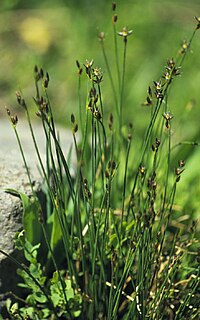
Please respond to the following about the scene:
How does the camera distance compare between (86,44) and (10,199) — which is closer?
(10,199)

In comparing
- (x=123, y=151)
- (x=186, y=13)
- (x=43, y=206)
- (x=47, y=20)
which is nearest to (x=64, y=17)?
(x=47, y=20)

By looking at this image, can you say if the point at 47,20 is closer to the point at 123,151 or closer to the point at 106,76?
the point at 106,76

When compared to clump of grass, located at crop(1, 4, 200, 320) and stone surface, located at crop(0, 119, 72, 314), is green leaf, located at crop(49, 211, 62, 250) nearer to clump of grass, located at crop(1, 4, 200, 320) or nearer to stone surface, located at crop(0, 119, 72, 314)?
clump of grass, located at crop(1, 4, 200, 320)

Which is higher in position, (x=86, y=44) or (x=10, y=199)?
(x=86, y=44)

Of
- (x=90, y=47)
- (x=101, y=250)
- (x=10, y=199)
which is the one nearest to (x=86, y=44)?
(x=90, y=47)

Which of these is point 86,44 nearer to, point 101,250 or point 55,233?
point 55,233

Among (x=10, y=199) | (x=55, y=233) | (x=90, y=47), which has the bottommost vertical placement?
(x=55, y=233)

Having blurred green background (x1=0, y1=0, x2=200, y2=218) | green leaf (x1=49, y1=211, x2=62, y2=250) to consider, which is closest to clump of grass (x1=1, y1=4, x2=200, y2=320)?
green leaf (x1=49, y1=211, x2=62, y2=250)

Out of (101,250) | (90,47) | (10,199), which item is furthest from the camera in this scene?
(90,47)

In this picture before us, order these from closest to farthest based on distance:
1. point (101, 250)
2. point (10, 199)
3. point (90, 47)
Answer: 1. point (101, 250)
2. point (10, 199)
3. point (90, 47)
